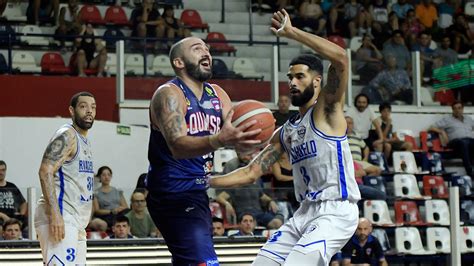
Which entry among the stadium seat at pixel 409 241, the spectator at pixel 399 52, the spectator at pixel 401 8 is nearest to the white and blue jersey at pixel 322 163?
the stadium seat at pixel 409 241

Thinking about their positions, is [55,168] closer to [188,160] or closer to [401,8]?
[188,160]

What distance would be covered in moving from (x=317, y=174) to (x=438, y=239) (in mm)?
8582

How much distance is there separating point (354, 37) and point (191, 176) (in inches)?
550

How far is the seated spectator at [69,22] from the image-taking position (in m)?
19.6

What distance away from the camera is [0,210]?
13.7 m

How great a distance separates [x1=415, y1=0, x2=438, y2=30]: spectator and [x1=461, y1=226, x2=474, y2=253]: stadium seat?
23.9 ft

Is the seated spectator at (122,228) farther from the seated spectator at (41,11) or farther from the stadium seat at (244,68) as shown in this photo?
the seated spectator at (41,11)

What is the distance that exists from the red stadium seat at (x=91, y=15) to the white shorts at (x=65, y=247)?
10.6 meters

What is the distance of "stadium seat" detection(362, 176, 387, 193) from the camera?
57.4ft

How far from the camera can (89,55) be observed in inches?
755

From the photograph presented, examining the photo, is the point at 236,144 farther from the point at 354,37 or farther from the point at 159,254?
the point at 354,37

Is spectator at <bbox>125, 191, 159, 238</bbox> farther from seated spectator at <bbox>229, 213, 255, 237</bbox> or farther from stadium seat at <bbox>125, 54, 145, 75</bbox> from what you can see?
stadium seat at <bbox>125, 54, 145, 75</bbox>

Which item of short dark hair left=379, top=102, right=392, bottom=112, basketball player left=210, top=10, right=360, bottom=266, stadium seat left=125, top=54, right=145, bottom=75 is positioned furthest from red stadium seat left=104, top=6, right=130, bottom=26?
basketball player left=210, top=10, right=360, bottom=266

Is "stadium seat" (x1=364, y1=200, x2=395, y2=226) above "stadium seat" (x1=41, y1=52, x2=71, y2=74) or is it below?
below
